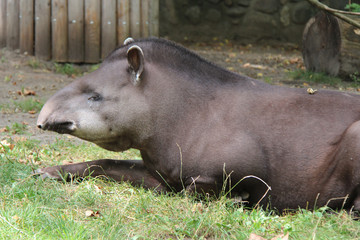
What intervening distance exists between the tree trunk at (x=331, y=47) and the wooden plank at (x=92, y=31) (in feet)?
12.1

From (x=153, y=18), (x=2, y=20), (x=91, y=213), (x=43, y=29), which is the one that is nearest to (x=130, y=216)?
(x=91, y=213)

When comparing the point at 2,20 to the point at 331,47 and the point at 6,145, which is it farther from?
the point at 331,47

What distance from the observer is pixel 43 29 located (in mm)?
9383

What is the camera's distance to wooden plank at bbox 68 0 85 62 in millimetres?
9336

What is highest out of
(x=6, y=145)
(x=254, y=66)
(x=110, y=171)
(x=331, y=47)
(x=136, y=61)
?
(x=136, y=61)

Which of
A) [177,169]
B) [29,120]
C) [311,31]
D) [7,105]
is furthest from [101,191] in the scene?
[311,31]

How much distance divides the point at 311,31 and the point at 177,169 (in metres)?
6.69

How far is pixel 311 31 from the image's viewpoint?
32.7 ft

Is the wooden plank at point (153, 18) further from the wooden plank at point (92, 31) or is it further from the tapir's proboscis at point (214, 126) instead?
the tapir's proboscis at point (214, 126)

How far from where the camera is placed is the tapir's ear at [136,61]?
13.0ft

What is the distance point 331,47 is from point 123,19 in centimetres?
353

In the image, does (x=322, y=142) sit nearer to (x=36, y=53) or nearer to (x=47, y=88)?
(x=47, y=88)

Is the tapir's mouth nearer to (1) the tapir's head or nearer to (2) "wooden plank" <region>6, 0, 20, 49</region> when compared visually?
(1) the tapir's head

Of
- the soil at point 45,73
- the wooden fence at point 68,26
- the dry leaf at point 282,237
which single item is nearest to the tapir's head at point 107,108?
the dry leaf at point 282,237
